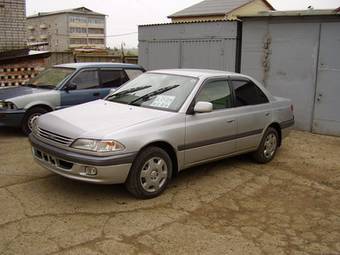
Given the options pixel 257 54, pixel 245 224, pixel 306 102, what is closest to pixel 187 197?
pixel 245 224

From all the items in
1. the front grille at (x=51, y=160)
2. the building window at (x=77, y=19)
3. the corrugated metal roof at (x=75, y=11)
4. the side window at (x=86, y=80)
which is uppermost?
the corrugated metal roof at (x=75, y=11)

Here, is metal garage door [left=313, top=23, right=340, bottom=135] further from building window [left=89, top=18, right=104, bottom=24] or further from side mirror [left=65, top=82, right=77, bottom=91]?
building window [left=89, top=18, right=104, bottom=24]

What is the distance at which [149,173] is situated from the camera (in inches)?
195

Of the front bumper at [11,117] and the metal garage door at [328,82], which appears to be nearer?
the front bumper at [11,117]

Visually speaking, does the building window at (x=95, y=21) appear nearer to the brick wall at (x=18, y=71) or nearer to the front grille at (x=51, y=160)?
the brick wall at (x=18, y=71)

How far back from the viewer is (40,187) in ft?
17.5

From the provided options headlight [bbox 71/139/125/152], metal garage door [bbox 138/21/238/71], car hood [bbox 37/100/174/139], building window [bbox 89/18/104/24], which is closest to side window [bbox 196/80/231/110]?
car hood [bbox 37/100/174/139]

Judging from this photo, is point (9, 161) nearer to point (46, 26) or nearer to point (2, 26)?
point (2, 26)

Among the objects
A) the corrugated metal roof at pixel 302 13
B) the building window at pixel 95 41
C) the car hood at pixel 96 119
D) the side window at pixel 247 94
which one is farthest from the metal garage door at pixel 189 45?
the building window at pixel 95 41

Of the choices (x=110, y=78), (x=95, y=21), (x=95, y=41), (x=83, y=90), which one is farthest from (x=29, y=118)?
(x=95, y=41)

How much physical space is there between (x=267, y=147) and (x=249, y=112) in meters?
0.85

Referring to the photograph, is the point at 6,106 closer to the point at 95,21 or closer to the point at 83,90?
the point at 83,90

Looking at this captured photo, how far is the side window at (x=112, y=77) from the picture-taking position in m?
9.18

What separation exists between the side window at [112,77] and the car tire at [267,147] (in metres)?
3.94
